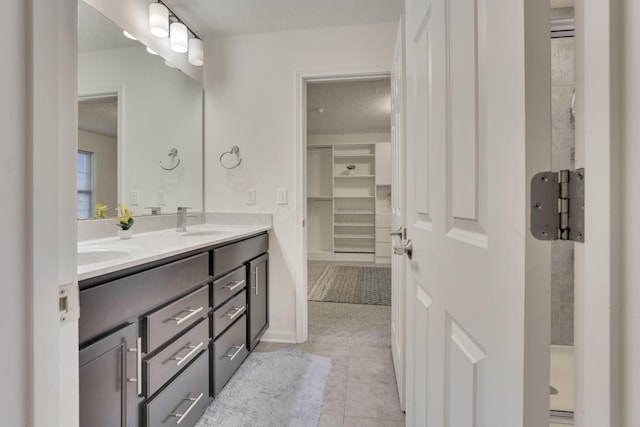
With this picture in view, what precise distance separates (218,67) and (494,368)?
2.66 metres

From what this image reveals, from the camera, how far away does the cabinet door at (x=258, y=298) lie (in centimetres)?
201

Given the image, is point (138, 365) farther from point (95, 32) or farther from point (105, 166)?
point (95, 32)

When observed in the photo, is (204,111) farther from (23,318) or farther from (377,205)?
(377,205)

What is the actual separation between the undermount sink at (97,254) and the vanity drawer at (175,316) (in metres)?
0.33

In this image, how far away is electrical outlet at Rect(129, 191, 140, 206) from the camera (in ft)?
5.95

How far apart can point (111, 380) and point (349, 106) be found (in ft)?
12.9

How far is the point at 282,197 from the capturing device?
7.71 feet

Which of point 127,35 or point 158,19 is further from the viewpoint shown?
point 158,19

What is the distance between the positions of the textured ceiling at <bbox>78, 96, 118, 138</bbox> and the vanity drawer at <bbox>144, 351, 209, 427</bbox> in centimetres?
130

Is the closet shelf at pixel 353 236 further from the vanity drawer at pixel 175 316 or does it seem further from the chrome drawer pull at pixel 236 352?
the vanity drawer at pixel 175 316

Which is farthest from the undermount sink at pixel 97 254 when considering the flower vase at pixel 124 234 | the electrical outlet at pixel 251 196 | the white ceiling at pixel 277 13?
the white ceiling at pixel 277 13

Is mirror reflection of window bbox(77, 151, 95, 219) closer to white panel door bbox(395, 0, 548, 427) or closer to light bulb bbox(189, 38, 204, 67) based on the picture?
light bulb bbox(189, 38, 204, 67)

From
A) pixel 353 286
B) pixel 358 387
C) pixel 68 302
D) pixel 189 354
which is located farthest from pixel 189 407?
pixel 353 286

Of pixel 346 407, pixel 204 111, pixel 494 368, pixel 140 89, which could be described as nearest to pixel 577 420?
pixel 494 368
